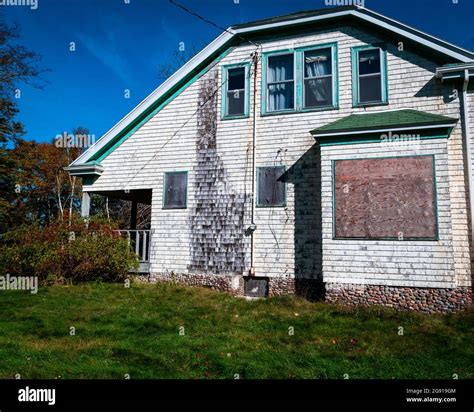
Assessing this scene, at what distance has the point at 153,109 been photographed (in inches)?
528

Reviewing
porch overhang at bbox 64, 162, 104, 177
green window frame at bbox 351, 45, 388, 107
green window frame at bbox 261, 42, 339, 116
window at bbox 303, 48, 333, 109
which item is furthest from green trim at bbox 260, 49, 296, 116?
porch overhang at bbox 64, 162, 104, 177

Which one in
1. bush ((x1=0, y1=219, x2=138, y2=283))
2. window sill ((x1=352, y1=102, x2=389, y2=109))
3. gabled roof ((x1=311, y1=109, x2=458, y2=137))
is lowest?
bush ((x1=0, y1=219, x2=138, y2=283))

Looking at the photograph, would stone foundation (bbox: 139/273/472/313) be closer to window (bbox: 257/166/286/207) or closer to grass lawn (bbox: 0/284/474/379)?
grass lawn (bbox: 0/284/474/379)

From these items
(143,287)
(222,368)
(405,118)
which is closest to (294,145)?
(405,118)

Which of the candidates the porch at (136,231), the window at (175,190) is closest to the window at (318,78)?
the window at (175,190)

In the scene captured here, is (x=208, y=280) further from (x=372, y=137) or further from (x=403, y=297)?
(x=372, y=137)

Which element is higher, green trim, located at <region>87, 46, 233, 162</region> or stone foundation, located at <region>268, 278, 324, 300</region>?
green trim, located at <region>87, 46, 233, 162</region>

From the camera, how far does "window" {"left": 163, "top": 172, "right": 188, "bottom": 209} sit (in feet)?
41.8

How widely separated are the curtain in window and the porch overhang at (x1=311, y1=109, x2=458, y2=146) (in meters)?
1.28

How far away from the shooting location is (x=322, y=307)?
377 inches

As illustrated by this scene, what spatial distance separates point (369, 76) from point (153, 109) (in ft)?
21.8

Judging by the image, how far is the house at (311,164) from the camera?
31.2 ft

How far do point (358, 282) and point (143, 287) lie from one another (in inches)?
230
